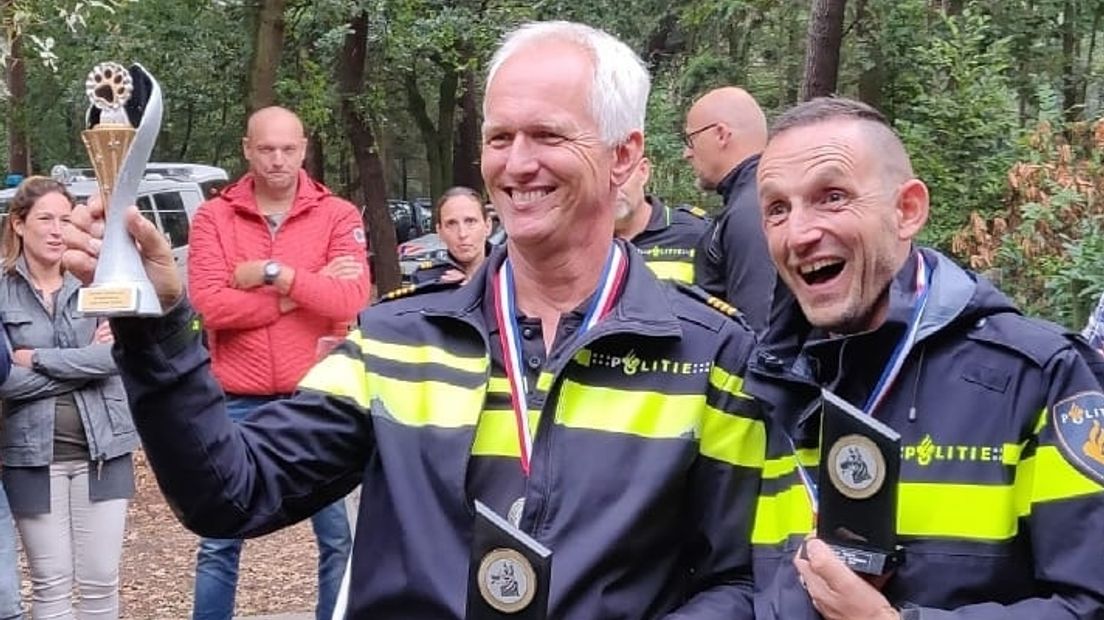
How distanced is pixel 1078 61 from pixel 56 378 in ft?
41.0

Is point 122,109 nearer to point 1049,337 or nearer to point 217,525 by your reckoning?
point 217,525

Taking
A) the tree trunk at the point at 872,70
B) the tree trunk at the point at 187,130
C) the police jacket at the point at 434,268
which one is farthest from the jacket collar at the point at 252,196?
the tree trunk at the point at 187,130

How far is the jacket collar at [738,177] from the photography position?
233 inches

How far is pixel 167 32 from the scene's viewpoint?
21.9 m

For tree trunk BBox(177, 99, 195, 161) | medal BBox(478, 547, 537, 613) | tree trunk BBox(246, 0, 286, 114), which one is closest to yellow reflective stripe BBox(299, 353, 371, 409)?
medal BBox(478, 547, 537, 613)

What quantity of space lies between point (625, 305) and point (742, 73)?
44.5 feet

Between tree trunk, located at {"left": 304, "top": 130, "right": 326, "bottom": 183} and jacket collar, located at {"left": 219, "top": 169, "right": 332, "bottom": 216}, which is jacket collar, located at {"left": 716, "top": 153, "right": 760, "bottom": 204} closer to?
jacket collar, located at {"left": 219, "top": 169, "right": 332, "bottom": 216}

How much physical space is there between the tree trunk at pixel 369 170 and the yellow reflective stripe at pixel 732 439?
701 inches

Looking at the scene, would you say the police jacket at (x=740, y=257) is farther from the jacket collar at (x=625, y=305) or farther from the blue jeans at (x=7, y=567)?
the blue jeans at (x=7, y=567)

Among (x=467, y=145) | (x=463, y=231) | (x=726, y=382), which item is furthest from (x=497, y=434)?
(x=467, y=145)

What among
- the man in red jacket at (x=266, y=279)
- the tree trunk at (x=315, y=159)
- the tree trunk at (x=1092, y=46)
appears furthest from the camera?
the tree trunk at (x=315, y=159)

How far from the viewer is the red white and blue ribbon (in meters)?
2.39

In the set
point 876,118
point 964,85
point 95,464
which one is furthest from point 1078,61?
point 876,118

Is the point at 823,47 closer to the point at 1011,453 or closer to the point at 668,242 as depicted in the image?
the point at 668,242
